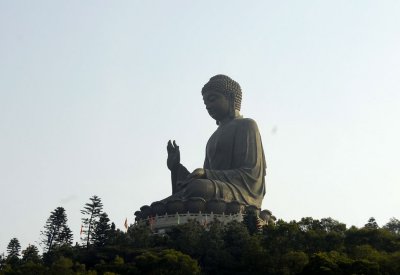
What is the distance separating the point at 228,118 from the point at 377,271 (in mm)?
19728

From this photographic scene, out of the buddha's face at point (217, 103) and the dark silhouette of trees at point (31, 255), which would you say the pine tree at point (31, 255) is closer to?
the dark silhouette of trees at point (31, 255)

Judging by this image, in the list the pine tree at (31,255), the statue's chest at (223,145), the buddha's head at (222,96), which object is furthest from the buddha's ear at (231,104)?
the pine tree at (31,255)

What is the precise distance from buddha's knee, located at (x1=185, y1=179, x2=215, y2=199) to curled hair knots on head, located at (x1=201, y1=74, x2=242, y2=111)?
649 centimetres

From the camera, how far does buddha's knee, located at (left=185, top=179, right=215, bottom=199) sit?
104ft

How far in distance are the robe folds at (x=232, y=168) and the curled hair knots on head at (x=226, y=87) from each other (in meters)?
1.10

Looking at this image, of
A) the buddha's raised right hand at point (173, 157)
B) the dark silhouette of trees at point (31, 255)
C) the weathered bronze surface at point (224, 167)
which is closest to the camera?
the dark silhouette of trees at point (31, 255)

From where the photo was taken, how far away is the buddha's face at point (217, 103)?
3709cm

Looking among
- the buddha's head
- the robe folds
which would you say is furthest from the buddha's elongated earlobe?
the robe folds

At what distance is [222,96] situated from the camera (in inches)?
1462

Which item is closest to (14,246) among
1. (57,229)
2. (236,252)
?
(57,229)

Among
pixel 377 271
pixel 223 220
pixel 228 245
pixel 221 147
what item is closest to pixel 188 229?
pixel 228 245

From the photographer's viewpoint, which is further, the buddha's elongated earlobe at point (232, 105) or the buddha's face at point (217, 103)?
the buddha's elongated earlobe at point (232, 105)

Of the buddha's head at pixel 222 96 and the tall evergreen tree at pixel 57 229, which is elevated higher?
the buddha's head at pixel 222 96

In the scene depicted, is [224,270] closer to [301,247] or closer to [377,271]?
[301,247]
